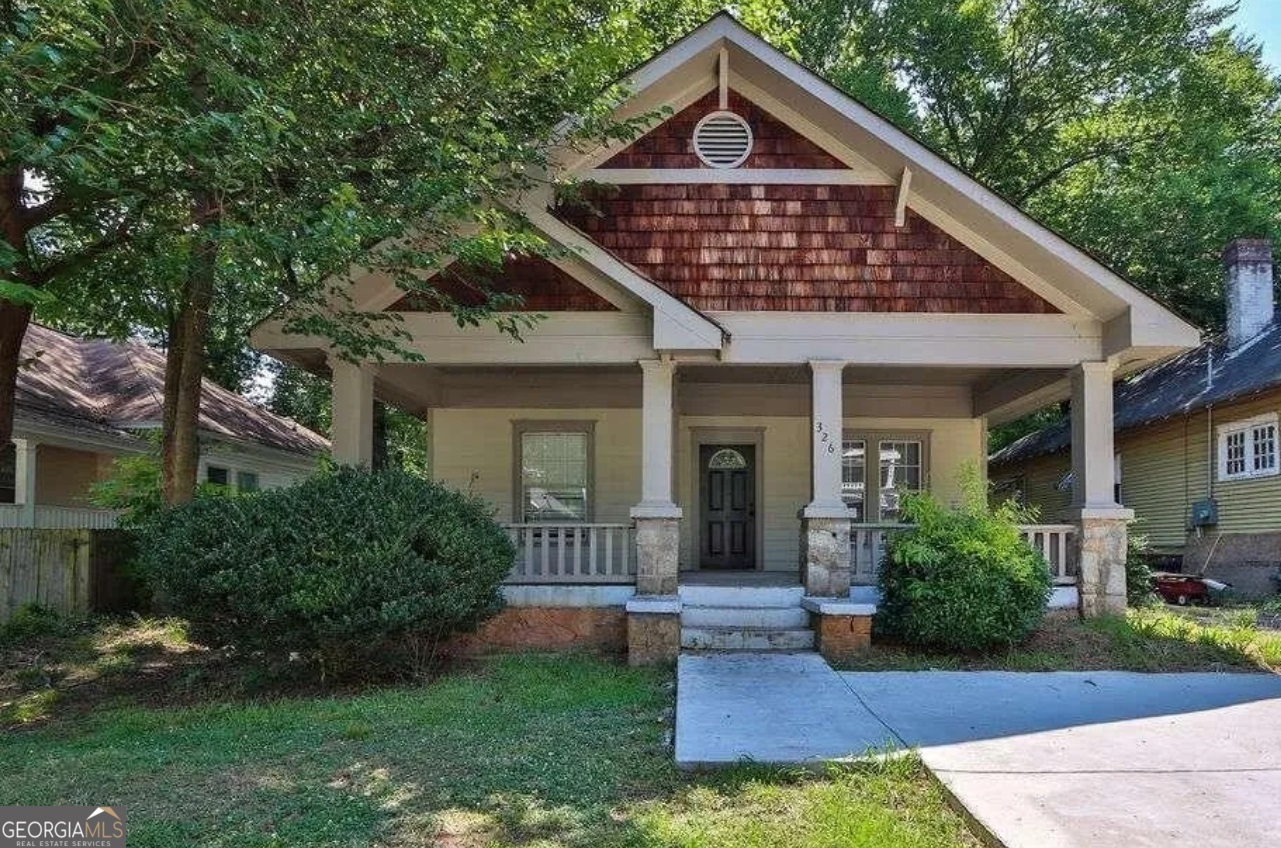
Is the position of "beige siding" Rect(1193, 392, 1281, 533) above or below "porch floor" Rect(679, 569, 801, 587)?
above

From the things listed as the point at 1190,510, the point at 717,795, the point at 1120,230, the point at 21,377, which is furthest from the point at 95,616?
the point at 1120,230

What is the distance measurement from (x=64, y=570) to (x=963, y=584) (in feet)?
36.0

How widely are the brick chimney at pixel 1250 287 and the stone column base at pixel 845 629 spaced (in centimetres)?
1285

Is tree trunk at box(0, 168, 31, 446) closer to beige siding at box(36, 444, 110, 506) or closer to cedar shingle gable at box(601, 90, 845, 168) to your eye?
cedar shingle gable at box(601, 90, 845, 168)

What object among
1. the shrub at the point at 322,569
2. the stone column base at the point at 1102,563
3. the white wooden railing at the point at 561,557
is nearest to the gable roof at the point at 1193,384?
the stone column base at the point at 1102,563

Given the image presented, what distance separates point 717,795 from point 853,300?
19.6 feet

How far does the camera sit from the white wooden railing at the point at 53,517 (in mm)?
14083

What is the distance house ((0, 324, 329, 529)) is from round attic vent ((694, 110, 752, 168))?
9.56 metres

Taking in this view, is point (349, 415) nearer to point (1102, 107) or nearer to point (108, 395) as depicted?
point (108, 395)

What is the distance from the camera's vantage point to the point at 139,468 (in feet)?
41.9

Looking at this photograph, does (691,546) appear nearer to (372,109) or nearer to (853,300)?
(853,300)

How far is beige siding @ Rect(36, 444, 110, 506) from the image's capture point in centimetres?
1560

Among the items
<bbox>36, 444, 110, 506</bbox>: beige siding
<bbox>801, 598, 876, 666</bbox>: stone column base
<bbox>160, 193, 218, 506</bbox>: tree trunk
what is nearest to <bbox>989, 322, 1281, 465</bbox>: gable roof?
<bbox>801, 598, 876, 666</bbox>: stone column base

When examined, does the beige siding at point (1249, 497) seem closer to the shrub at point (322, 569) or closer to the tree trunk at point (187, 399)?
the shrub at point (322, 569)
